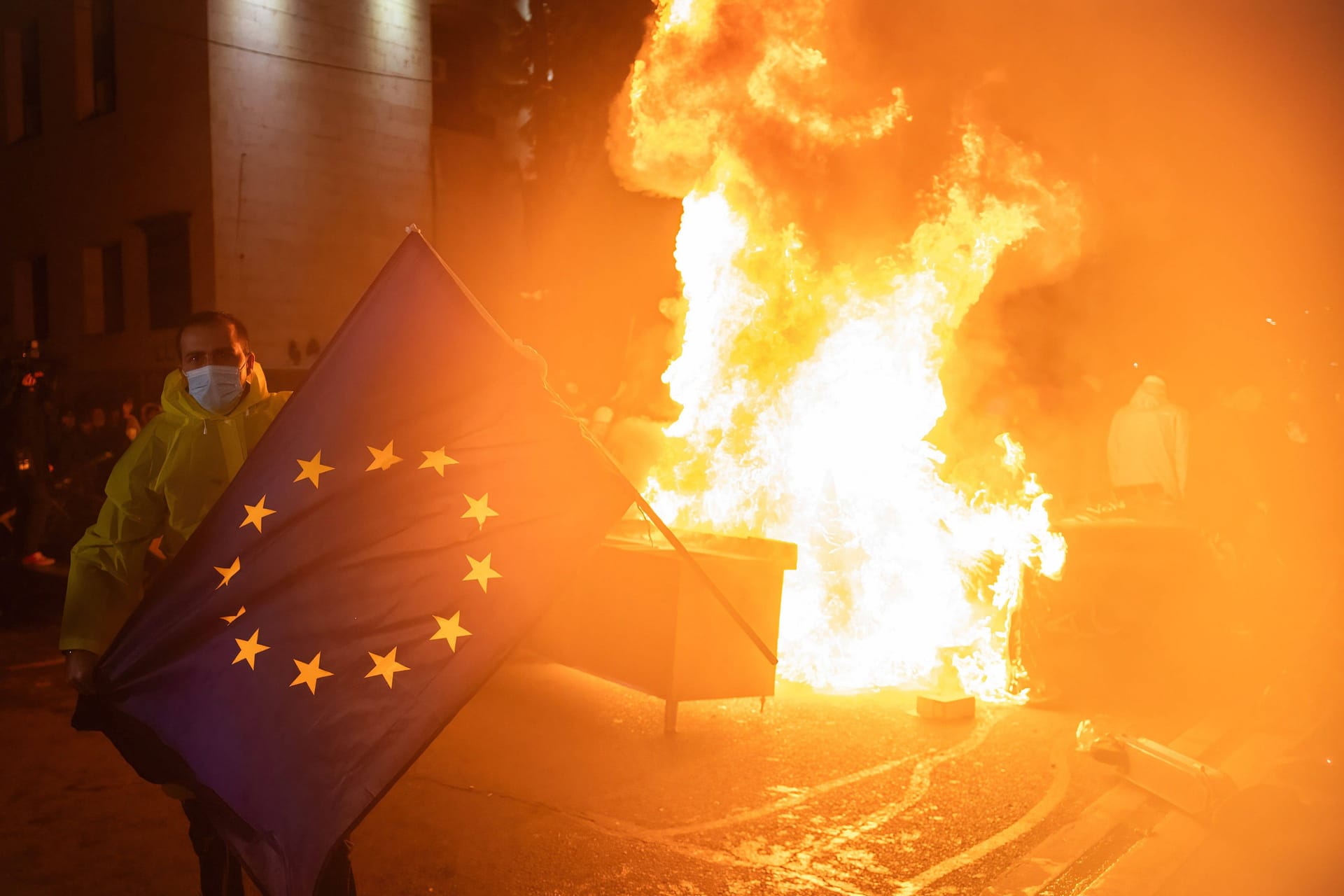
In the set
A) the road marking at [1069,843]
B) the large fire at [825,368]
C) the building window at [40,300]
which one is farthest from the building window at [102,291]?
the road marking at [1069,843]

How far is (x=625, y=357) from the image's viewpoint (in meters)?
19.6

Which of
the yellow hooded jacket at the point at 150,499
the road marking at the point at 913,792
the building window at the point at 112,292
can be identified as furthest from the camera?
the building window at the point at 112,292

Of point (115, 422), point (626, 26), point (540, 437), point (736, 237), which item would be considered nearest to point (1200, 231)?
point (736, 237)

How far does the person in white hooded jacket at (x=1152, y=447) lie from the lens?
1030 centimetres

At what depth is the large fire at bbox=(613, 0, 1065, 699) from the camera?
304 inches

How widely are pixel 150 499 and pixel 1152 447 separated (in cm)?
977

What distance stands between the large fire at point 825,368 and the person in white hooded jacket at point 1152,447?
65.9 inches

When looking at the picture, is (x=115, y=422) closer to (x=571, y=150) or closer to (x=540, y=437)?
(x=571, y=150)

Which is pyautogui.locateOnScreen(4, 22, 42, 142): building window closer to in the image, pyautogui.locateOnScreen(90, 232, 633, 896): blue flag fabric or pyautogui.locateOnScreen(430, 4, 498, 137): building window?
pyautogui.locateOnScreen(430, 4, 498, 137): building window

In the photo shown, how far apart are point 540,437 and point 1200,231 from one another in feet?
47.0

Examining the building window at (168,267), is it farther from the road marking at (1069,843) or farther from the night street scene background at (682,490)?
the road marking at (1069,843)

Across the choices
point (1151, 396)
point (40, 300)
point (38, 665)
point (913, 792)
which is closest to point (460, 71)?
point (40, 300)

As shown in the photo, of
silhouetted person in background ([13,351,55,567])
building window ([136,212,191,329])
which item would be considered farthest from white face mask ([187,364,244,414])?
building window ([136,212,191,329])

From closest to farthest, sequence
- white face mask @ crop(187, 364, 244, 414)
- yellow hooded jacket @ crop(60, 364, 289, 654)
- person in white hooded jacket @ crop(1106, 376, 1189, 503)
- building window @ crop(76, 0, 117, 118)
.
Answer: yellow hooded jacket @ crop(60, 364, 289, 654), white face mask @ crop(187, 364, 244, 414), person in white hooded jacket @ crop(1106, 376, 1189, 503), building window @ crop(76, 0, 117, 118)
